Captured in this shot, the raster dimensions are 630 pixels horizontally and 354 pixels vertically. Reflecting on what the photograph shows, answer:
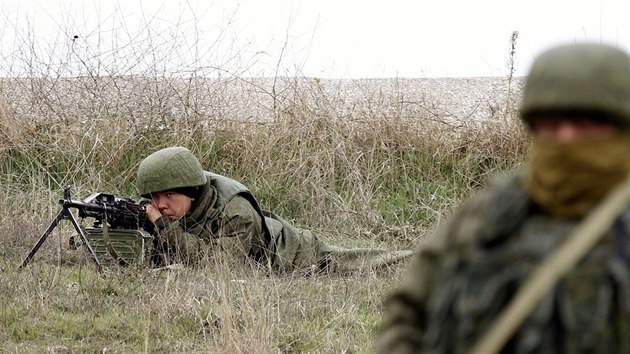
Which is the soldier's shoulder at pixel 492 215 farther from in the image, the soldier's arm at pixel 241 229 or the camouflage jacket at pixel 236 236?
the soldier's arm at pixel 241 229

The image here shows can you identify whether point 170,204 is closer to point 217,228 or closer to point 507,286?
point 217,228

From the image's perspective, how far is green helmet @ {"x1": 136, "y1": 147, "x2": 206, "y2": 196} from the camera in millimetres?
7266

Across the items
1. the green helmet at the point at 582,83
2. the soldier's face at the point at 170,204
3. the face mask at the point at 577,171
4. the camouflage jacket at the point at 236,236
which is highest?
the green helmet at the point at 582,83

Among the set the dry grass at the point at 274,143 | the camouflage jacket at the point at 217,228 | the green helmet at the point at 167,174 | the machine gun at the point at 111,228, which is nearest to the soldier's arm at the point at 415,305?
the camouflage jacket at the point at 217,228

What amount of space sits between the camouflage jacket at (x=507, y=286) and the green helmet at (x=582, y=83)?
7.6 inches

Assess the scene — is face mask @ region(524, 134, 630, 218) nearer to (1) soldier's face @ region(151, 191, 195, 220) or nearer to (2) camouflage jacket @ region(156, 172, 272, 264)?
(2) camouflage jacket @ region(156, 172, 272, 264)

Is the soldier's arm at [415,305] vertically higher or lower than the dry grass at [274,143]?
higher

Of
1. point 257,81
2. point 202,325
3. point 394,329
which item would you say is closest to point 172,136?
point 257,81

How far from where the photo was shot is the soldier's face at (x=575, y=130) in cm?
207

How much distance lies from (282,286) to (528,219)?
442 centimetres

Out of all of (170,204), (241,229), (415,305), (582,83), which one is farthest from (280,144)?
(582,83)

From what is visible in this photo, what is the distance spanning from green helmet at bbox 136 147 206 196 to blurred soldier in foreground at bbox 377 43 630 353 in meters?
5.22

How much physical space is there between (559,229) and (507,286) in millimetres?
143

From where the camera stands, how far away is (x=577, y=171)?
2.05m
